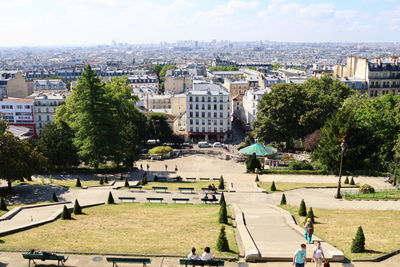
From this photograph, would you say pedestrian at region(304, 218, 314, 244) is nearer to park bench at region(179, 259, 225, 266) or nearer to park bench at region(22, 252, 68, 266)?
park bench at region(179, 259, 225, 266)

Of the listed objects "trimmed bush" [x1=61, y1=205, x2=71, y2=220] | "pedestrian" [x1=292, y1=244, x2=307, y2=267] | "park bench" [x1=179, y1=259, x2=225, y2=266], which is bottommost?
"trimmed bush" [x1=61, y1=205, x2=71, y2=220]

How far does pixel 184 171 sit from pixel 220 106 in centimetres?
3433

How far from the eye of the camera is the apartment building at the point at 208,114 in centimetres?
9300

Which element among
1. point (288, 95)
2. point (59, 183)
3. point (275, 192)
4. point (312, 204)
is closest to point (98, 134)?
point (59, 183)

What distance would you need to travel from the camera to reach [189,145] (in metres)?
89.9

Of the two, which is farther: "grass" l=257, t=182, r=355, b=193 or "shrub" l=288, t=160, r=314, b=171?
"shrub" l=288, t=160, r=314, b=171

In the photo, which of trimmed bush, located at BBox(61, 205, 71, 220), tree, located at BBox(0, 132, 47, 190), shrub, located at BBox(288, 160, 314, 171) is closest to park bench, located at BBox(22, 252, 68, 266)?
trimmed bush, located at BBox(61, 205, 71, 220)

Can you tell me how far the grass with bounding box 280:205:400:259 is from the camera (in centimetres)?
2236

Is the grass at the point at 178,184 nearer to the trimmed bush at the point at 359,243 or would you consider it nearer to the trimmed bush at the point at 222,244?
the trimmed bush at the point at 222,244

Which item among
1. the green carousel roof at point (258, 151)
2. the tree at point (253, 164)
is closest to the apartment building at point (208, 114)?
the green carousel roof at point (258, 151)

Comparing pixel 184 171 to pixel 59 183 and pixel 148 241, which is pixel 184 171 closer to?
pixel 59 183

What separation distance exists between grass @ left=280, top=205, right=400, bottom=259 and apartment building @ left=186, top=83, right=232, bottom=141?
5991 cm

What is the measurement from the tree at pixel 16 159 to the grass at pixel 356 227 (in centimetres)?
2694

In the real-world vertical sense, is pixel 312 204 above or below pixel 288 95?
below
